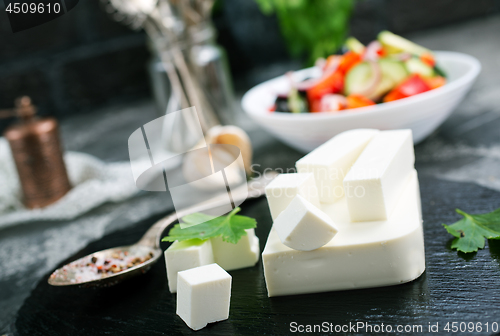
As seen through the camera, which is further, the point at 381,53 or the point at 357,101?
the point at 381,53

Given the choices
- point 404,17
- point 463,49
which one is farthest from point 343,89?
point 404,17

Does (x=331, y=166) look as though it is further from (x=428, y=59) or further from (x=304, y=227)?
(x=428, y=59)

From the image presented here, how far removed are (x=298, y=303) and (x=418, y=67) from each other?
2.79ft

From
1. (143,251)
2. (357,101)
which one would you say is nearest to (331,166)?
(143,251)

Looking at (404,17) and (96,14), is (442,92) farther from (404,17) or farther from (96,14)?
(96,14)

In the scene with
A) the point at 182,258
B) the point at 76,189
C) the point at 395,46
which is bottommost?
the point at 76,189

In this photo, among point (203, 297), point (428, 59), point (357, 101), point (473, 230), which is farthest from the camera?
point (428, 59)

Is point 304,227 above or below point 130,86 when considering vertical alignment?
above

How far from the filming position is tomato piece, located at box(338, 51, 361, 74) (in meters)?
1.30

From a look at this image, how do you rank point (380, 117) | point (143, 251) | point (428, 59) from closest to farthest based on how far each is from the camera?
point (143, 251) < point (380, 117) < point (428, 59)

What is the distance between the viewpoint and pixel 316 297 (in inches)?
25.9

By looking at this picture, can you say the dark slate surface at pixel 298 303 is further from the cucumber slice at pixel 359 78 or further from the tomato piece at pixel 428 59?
the tomato piece at pixel 428 59

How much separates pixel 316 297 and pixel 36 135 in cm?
100

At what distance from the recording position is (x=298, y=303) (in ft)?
2.14
